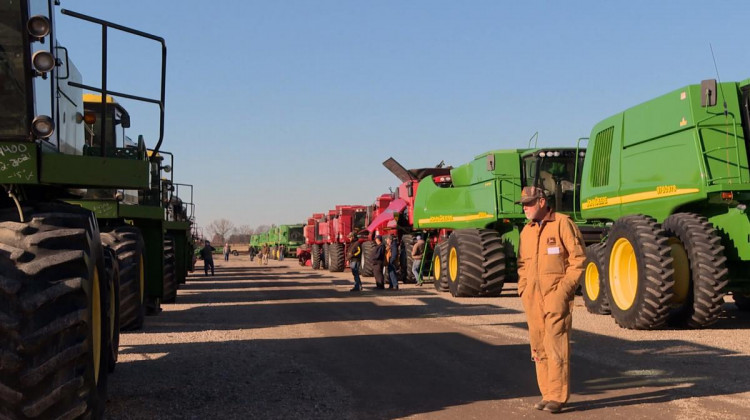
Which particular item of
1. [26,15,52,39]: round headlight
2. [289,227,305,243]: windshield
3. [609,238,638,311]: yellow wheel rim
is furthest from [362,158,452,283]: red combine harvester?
[289,227,305,243]: windshield

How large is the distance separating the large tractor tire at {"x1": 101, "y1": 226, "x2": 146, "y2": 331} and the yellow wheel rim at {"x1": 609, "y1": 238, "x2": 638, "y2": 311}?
6.96 m

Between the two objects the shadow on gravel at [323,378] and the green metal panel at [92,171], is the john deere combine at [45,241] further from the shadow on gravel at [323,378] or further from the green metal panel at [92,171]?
the shadow on gravel at [323,378]

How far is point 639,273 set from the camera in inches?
433

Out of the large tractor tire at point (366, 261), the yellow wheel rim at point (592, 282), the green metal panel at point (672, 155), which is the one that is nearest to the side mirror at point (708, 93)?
the green metal panel at point (672, 155)

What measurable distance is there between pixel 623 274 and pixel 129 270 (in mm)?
7223

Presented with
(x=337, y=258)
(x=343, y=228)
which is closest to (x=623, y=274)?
(x=343, y=228)

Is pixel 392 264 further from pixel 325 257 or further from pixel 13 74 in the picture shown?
pixel 325 257

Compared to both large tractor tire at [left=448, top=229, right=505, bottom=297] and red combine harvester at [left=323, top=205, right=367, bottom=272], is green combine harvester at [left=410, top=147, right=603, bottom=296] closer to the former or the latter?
large tractor tire at [left=448, top=229, right=505, bottom=297]

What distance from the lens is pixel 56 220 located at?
188 inches

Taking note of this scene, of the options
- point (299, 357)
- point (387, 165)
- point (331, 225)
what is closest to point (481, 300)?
point (299, 357)

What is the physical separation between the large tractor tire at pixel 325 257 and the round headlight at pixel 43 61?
116ft

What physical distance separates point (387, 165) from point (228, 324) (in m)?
15.0

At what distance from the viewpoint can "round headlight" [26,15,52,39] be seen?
526cm

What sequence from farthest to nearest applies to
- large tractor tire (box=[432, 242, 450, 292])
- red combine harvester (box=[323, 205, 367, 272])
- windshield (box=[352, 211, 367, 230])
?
1. red combine harvester (box=[323, 205, 367, 272])
2. windshield (box=[352, 211, 367, 230])
3. large tractor tire (box=[432, 242, 450, 292])
